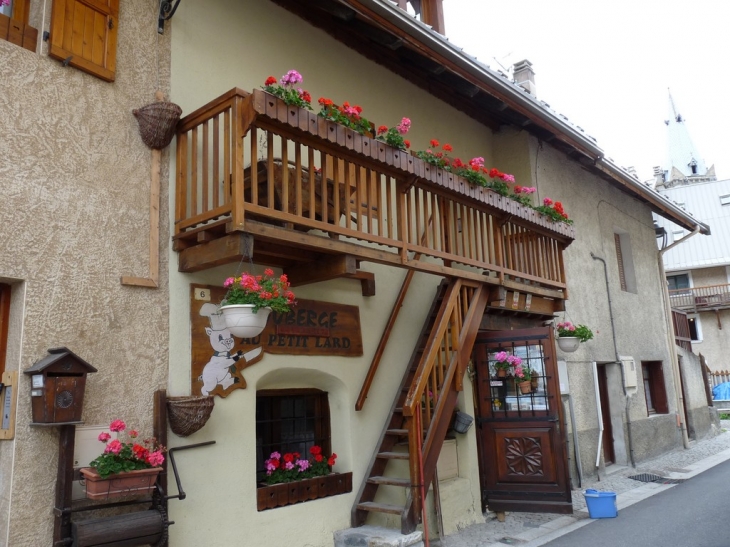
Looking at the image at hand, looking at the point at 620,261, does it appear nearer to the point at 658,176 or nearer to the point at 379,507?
the point at 379,507

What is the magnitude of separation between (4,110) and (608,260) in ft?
35.4

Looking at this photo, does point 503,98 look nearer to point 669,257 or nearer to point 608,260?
point 608,260

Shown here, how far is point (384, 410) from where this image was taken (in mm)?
7258

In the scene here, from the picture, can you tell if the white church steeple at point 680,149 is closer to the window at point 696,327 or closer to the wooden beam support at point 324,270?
the window at point 696,327

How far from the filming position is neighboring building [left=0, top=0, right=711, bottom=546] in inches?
185

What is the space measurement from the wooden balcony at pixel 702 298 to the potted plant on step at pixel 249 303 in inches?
1220

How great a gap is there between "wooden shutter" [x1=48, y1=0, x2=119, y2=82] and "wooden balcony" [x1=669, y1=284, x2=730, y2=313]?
3164 cm

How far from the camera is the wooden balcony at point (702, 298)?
103 feet

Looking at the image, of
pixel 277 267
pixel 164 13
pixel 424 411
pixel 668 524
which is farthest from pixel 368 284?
pixel 668 524

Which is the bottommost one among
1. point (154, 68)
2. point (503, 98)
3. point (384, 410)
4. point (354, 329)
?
point (384, 410)

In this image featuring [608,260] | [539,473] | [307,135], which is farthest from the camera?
[608,260]

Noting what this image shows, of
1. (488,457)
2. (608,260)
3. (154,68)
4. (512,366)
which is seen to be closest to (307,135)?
(154,68)

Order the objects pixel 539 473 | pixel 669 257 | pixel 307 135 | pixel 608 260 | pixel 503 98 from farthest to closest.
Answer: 1. pixel 669 257
2. pixel 608 260
3. pixel 503 98
4. pixel 539 473
5. pixel 307 135

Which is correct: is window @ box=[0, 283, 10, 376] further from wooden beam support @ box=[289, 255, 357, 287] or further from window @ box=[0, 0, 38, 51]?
wooden beam support @ box=[289, 255, 357, 287]
